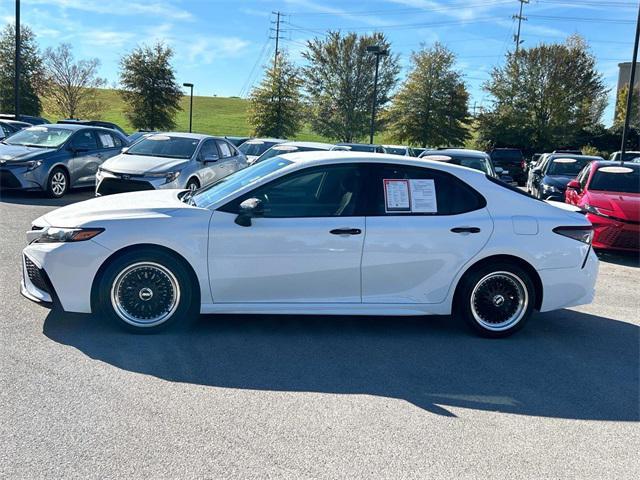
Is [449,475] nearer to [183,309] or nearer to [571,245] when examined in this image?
[183,309]

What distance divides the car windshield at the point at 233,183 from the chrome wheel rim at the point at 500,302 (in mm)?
2077

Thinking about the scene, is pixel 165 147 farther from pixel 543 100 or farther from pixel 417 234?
pixel 543 100

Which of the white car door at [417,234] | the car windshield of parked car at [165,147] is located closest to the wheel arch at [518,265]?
the white car door at [417,234]

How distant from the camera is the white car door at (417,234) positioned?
533 centimetres

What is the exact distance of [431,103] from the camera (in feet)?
143

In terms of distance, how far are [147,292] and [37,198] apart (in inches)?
386

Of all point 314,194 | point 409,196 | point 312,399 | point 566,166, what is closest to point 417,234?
point 409,196

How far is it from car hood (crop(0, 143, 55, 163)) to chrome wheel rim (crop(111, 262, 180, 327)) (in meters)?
9.53

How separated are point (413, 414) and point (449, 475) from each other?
2.38ft

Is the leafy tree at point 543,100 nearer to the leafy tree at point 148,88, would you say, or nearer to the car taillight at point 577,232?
the leafy tree at point 148,88

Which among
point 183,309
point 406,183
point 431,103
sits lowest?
point 183,309

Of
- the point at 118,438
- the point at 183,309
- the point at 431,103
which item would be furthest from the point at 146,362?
the point at 431,103

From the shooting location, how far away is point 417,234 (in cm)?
536

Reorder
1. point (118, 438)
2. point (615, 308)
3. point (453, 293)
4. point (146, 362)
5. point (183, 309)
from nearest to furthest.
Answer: point (118, 438), point (146, 362), point (183, 309), point (453, 293), point (615, 308)
